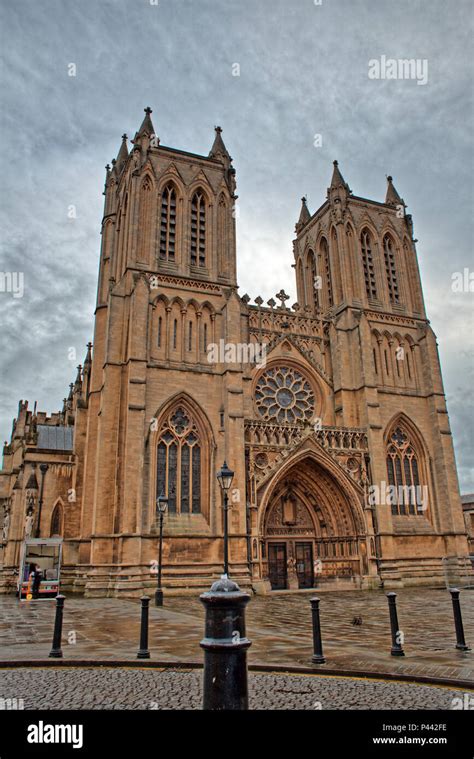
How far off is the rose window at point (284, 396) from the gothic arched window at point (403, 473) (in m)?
5.50

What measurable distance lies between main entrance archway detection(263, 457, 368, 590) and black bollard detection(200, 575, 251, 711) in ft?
82.9

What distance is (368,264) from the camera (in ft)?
128

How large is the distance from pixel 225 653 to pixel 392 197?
4289 cm

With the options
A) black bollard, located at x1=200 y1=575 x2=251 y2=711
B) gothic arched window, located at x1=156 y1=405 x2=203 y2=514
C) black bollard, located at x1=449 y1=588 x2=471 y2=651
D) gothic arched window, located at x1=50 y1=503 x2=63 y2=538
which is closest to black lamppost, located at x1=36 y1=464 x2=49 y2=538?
gothic arched window, located at x1=50 y1=503 x2=63 y2=538

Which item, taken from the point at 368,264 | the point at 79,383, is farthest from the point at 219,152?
the point at 79,383

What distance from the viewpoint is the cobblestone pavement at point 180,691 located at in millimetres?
6289

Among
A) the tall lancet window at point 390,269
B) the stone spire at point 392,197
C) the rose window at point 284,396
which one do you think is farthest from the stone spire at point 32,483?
the stone spire at point 392,197

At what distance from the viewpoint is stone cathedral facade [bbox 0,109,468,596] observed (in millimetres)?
27250

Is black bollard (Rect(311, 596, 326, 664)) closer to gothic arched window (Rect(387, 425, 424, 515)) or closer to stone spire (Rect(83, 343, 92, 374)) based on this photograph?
gothic arched window (Rect(387, 425, 424, 515))
